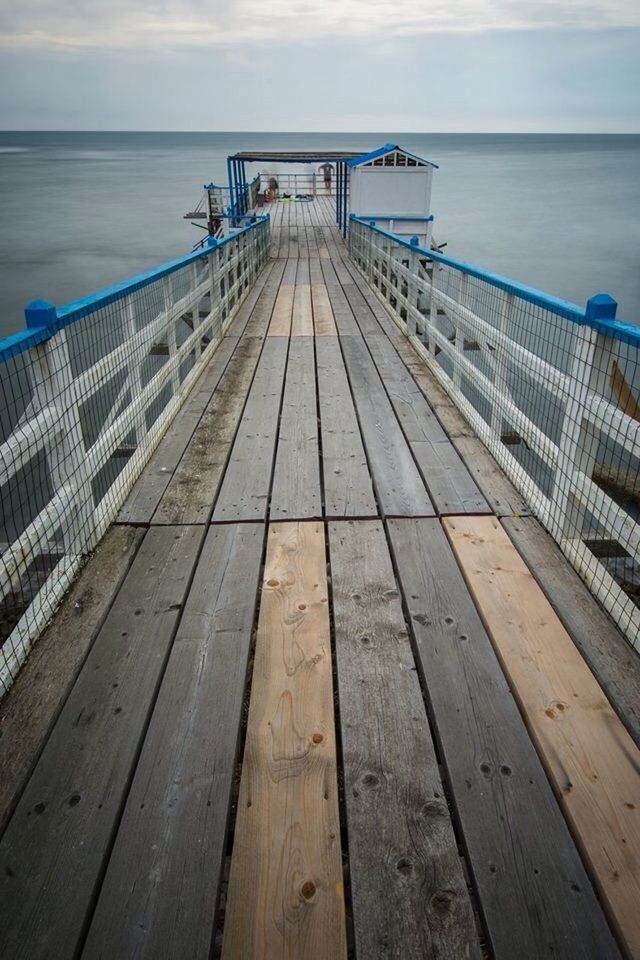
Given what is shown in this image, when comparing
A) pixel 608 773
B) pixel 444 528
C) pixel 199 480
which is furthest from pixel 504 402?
pixel 608 773

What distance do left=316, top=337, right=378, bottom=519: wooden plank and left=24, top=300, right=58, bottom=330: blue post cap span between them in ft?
5.10

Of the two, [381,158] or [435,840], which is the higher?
[381,158]

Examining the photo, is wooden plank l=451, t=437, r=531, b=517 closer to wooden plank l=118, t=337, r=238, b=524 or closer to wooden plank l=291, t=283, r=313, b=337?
wooden plank l=118, t=337, r=238, b=524

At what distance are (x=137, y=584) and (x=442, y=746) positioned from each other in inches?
55.4

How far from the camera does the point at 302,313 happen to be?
812 cm

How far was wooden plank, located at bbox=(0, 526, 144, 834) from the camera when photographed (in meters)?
1.73

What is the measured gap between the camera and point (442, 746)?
1776mm

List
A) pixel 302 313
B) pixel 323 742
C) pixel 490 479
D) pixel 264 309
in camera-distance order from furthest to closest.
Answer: pixel 264 309 → pixel 302 313 → pixel 490 479 → pixel 323 742

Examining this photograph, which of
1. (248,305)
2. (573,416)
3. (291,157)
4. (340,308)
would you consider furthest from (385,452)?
(291,157)

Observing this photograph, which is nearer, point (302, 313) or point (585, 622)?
point (585, 622)

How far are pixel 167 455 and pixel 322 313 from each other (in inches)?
195

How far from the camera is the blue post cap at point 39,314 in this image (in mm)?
2241

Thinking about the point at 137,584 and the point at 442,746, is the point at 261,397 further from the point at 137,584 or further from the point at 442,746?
the point at 442,746

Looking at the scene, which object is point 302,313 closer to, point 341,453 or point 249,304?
point 249,304
